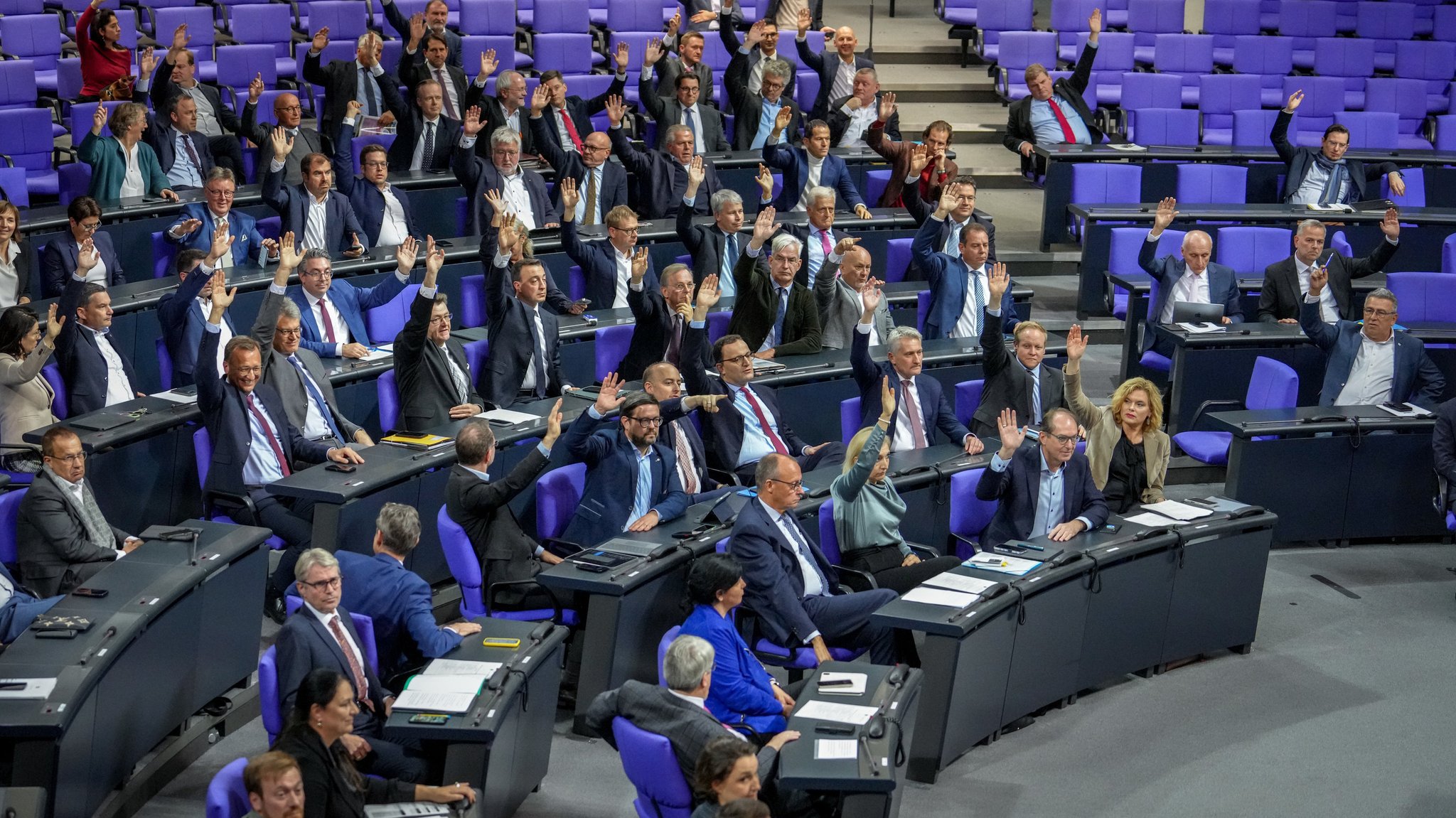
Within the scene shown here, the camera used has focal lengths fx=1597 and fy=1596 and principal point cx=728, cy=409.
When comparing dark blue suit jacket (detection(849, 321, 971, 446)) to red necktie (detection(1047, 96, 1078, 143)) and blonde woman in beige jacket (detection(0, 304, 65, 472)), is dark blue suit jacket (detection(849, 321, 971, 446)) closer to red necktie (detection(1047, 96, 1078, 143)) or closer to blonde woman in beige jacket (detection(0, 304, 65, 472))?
blonde woman in beige jacket (detection(0, 304, 65, 472))

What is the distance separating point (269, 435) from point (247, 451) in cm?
13

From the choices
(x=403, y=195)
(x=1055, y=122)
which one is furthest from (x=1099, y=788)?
(x=1055, y=122)

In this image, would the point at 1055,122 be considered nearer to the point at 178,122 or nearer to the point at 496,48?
the point at 496,48

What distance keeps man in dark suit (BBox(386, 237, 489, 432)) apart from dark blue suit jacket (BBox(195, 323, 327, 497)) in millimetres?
695

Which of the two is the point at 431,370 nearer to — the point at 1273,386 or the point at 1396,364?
the point at 1273,386

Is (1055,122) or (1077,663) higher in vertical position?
(1055,122)

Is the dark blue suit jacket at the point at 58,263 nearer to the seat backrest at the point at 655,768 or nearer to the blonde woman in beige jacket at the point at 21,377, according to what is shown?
Result: the blonde woman in beige jacket at the point at 21,377

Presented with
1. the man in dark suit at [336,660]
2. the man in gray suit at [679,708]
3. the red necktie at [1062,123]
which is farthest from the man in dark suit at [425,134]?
the man in gray suit at [679,708]

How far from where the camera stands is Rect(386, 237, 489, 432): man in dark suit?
24.1 ft

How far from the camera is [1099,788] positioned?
230 inches

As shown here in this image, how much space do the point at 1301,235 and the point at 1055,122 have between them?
286cm

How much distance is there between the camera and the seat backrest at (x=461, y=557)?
607 centimetres

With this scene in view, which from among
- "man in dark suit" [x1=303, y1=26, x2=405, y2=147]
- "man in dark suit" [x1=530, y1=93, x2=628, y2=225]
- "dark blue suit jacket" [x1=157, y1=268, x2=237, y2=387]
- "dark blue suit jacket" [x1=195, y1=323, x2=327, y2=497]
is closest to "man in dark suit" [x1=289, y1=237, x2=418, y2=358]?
"dark blue suit jacket" [x1=157, y1=268, x2=237, y2=387]

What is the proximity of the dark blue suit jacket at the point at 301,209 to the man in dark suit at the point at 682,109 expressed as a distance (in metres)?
2.54
